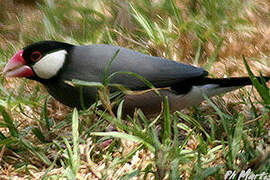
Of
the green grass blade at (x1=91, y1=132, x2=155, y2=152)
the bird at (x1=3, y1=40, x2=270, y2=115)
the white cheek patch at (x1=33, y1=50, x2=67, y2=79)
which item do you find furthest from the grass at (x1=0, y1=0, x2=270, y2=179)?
the white cheek patch at (x1=33, y1=50, x2=67, y2=79)

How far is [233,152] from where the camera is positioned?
192 centimetres

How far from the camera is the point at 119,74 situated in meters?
2.55

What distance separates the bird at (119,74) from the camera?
2580mm

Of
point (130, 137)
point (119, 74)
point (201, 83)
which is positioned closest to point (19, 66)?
point (119, 74)

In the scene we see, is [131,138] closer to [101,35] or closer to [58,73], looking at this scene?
[58,73]

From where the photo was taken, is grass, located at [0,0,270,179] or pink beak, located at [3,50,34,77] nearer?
grass, located at [0,0,270,179]

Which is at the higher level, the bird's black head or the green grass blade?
the bird's black head

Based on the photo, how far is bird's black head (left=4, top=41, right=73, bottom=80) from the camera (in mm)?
2668

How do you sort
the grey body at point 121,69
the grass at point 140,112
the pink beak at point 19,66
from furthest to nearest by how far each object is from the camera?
the pink beak at point 19,66 → the grey body at point 121,69 → the grass at point 140,112

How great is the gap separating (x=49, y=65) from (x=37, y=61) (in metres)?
0.10

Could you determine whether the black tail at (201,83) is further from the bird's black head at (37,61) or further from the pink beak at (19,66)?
the pink beak at (19,66)

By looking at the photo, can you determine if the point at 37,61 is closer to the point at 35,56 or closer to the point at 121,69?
the point at 35,56

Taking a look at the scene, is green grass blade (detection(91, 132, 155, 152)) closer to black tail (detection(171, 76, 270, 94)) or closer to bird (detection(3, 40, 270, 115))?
bird (detection(3, 40, 270, 115))

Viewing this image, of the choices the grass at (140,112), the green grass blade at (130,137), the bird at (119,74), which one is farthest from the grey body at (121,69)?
the green grass blade at (130,137)
